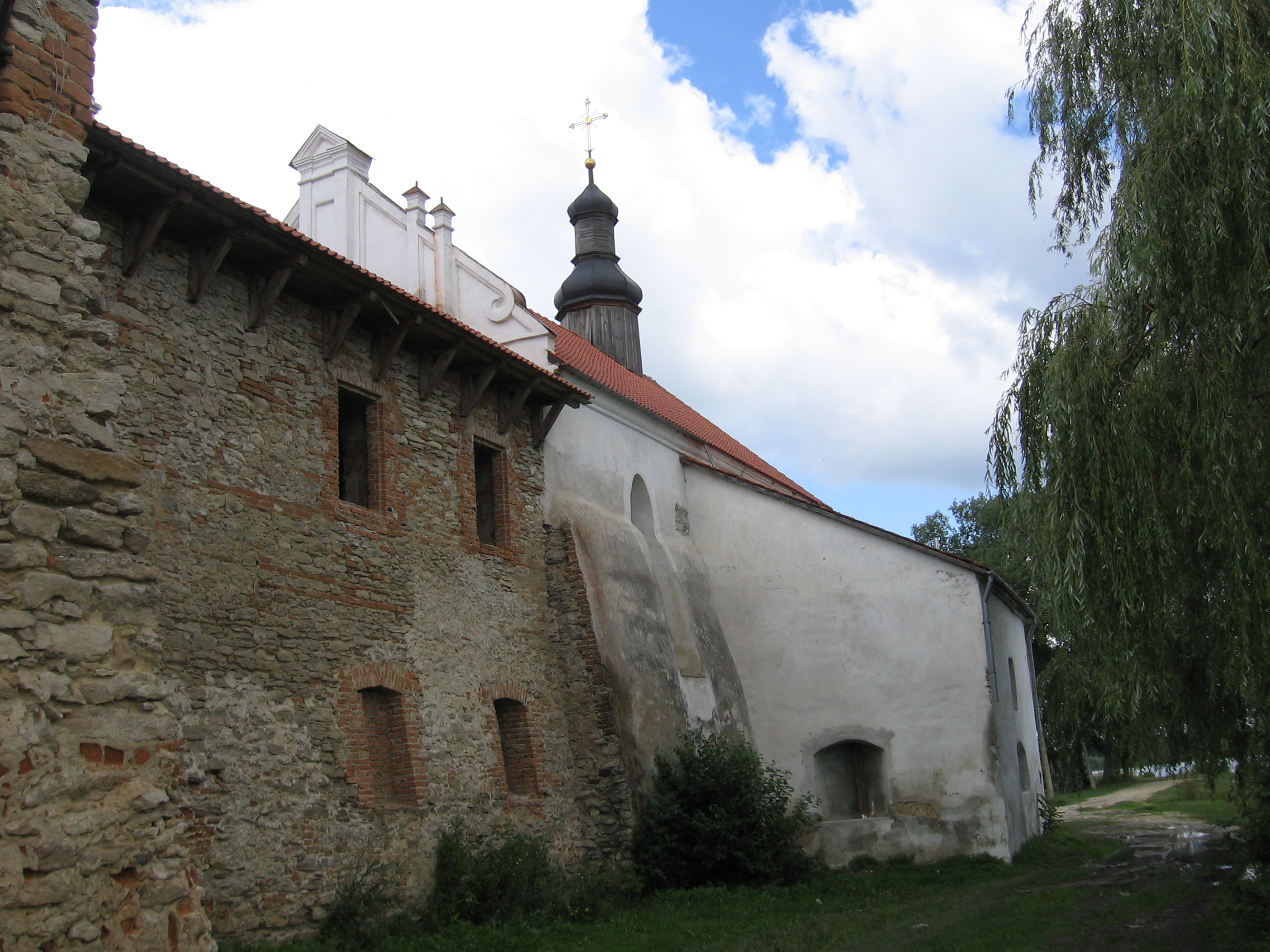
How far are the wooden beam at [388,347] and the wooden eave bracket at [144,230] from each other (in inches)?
116

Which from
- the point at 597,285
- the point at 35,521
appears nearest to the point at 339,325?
the point at 35,521

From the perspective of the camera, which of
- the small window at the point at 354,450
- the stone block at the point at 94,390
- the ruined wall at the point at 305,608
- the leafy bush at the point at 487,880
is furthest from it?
the small window at the point at 354,450

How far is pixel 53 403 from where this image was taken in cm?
511

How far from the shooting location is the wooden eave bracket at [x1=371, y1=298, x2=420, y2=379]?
11.5 m

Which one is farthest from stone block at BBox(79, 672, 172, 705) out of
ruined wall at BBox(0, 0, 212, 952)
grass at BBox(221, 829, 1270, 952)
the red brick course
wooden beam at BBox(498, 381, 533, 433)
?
wooden beam at BBox(498, 381, 533, 433)

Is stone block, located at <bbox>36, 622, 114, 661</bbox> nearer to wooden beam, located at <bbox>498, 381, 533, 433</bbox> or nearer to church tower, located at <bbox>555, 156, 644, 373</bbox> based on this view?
wooden beam, located at <bbox>498, 381, 533, 433</bbox>

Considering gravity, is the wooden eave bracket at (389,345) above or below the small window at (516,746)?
above

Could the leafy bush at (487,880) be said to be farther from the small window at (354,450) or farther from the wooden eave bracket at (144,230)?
the wooden eave bracket at (144,230)

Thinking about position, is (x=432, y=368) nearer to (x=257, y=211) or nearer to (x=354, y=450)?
(x=354, y=450)

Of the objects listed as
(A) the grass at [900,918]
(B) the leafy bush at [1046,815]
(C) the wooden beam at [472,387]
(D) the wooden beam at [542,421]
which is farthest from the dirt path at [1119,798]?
(C) the wooden beam at [472,387]

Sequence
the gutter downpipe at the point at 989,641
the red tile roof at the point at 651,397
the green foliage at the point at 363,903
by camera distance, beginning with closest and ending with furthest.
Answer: the green foliage at the point at 363,903, the gutter downpipe at the point at 989,641, the red tile roof at the point at 651,397

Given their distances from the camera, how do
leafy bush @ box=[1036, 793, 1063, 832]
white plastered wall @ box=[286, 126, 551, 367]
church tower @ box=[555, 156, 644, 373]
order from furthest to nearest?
church tower @ box=[555, 156, 644, 373] → leafy bush @ box=[1036, 793, 1063, 832] → white plastered wall @ box=[286, 126, 551, 367]

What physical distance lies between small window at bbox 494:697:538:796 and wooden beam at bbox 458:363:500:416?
3531mm

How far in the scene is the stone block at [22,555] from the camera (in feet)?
15.7
